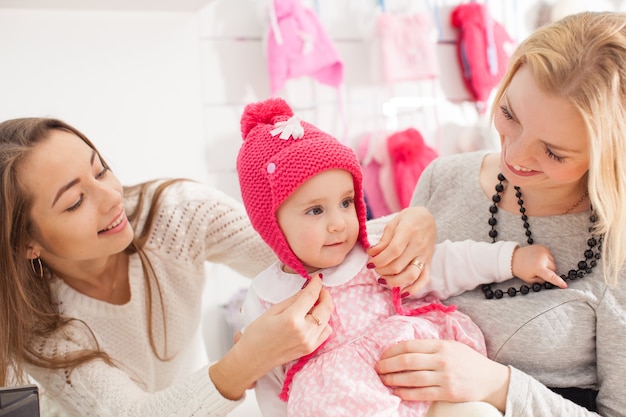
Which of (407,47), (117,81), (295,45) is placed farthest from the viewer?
(407,47)

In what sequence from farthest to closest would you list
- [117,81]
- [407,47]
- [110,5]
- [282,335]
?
[407,47] < [117,81] < [110,5] < [282,335]

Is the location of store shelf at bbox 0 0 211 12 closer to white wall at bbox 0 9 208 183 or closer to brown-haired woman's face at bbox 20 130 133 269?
white wall at bbox 0 9 208 183

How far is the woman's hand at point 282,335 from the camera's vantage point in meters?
1.06

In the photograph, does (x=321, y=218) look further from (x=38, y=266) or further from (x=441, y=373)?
(x=38, y=266)

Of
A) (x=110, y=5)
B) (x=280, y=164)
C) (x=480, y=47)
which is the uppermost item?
(x=110, y=5)

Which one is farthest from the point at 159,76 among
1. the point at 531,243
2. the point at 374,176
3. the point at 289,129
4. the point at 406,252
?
the point at 531,243

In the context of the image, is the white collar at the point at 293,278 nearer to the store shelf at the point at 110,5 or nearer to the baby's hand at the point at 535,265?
the baby's hand at the point at 535,265

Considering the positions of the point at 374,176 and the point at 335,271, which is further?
the point at 374,176

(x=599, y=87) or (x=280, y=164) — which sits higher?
(x=599, y=87)

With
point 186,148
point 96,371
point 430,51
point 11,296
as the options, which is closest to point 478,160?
point 96,371

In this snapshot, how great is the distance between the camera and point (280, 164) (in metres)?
1.08

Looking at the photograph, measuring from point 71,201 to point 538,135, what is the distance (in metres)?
0.94

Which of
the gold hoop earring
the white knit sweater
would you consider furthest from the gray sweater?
the gold hoop earring

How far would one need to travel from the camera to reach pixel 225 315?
98.6 inches
